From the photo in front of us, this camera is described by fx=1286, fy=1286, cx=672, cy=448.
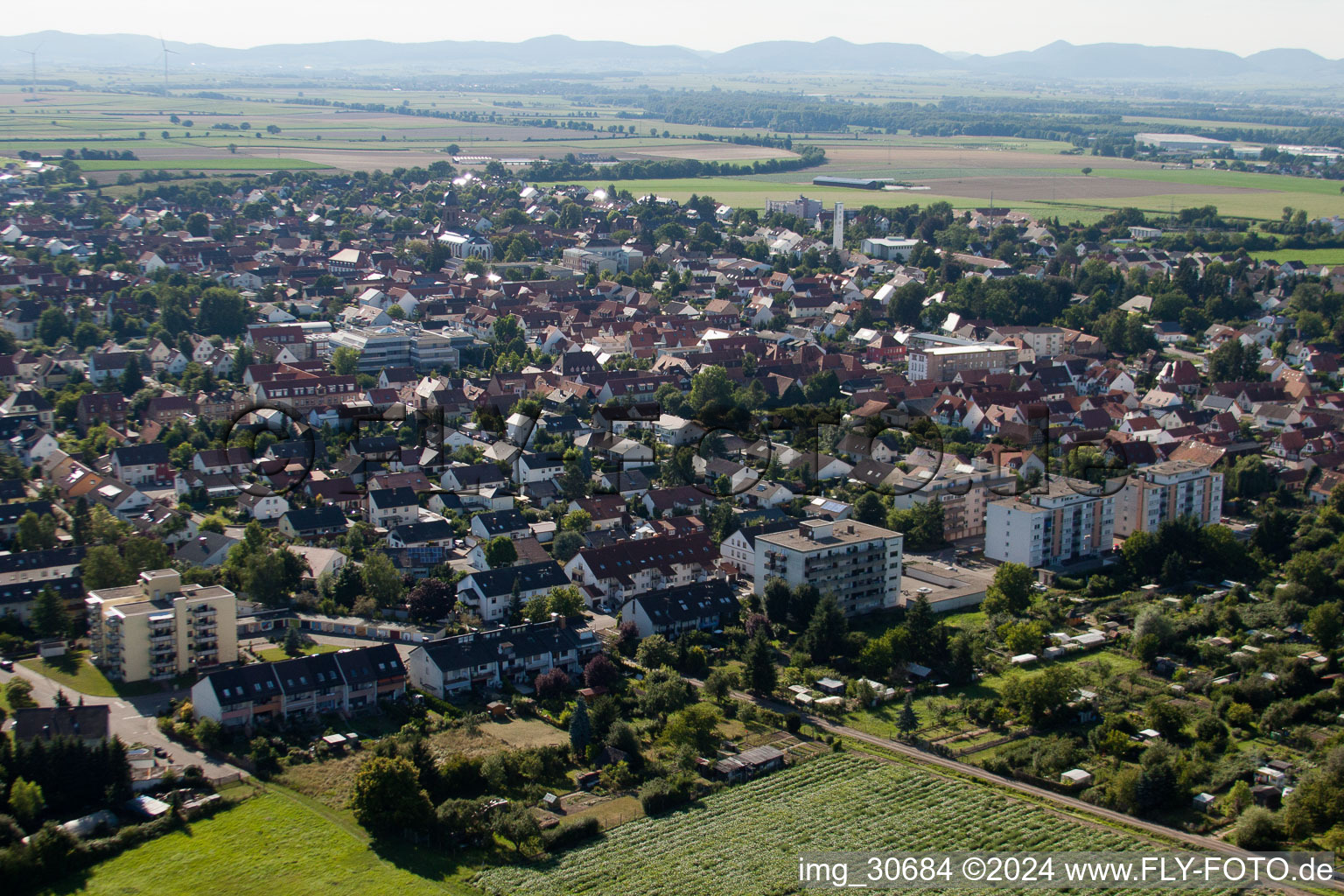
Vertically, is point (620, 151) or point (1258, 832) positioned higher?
point (620, 151)

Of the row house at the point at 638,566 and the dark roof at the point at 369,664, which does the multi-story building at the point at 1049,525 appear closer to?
the row house at the point at 638,566

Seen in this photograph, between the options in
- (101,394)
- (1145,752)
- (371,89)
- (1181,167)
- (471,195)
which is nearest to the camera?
(1145,752)

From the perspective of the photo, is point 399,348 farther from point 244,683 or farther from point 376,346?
point 244,683

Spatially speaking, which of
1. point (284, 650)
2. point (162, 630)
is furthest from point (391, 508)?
point (162, 630)

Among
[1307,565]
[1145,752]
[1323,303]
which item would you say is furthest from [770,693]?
[1323,303]

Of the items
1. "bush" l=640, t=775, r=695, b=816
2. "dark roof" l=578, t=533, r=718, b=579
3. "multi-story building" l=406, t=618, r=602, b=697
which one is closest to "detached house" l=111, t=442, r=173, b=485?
"dark roof" l=578, t=533, r=718, b=579

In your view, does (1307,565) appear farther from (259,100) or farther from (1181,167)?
(259,100)
